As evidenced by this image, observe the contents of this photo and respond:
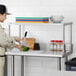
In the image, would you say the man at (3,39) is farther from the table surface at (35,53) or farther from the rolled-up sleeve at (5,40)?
the table surface at (35,53)

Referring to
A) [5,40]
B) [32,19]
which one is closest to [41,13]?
[32,19]

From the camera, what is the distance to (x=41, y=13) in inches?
195

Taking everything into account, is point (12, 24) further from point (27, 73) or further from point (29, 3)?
point (27, 73)

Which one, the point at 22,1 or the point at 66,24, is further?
the point at 22,1

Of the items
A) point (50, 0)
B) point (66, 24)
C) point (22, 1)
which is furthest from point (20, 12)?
point (66, 24)

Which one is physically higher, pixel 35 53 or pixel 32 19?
pixel 32 19

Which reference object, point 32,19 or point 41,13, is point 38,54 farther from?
point 41,13

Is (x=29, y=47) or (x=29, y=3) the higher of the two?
(x=29, y=3)

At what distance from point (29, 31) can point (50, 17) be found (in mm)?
507

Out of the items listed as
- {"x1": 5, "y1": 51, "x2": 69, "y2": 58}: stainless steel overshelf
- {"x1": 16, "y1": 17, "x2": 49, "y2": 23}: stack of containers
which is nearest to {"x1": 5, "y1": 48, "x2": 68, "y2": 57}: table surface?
{"x1": 5, "y1": 51, "x2": 69, "y2": 58}: stainless steel overshelf

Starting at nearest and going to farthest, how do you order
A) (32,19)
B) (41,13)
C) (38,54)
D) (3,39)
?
(3,39) → (38,54) → (32,19) → (41,13)

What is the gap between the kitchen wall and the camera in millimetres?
4844

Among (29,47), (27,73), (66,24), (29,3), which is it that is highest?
(29,3)

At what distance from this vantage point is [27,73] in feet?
16.6
